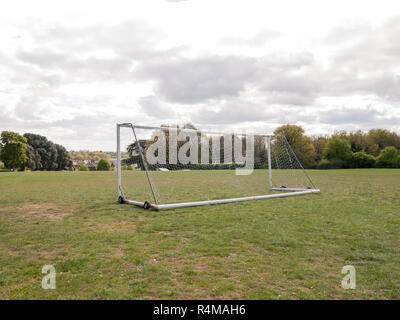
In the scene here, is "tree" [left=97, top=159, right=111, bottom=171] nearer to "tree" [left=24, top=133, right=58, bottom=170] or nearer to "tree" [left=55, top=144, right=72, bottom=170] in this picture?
"tree" [left=24, top=133, right=58, bottom=170]

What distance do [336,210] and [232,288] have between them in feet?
21.0

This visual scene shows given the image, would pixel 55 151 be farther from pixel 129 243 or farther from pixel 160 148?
A: pixel 129 243

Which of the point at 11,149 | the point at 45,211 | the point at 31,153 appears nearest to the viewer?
the point at 45,211

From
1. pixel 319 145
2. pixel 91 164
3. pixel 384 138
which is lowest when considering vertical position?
pixel 91 164

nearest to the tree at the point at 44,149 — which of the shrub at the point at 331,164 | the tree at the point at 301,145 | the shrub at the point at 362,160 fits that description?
the tree at the point at 301,145

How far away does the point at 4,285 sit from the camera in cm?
370

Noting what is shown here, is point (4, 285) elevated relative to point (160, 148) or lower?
lower

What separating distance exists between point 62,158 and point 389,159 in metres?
61.6

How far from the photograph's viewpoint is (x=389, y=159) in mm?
45938

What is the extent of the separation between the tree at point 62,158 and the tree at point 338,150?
2039 inches

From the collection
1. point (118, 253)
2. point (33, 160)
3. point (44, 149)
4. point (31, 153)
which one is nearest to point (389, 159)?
point (118, 253)

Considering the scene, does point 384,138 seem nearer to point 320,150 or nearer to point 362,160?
point 362,160

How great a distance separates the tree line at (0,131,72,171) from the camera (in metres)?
49.1
